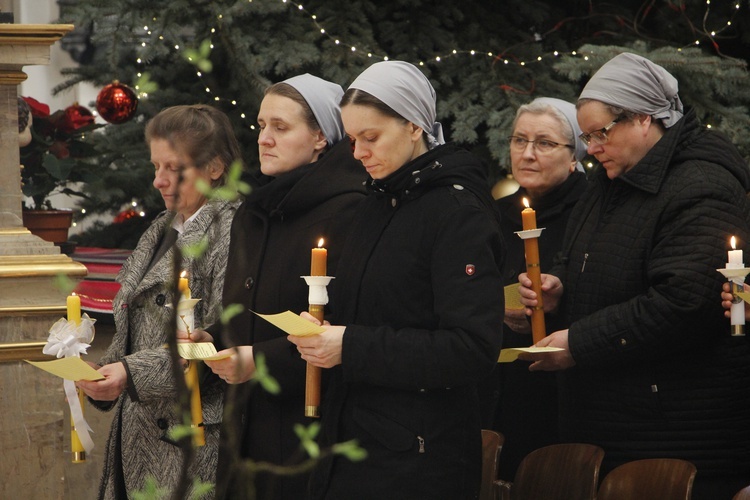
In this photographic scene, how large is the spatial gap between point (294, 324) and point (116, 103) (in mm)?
3586

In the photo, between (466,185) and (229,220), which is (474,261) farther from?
(229,220)

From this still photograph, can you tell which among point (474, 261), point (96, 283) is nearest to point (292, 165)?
point (474, 261)

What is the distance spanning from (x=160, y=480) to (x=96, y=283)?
1.91 meters

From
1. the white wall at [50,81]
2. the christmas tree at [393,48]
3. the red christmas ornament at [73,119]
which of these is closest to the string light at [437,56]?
the christmas tree at [393,48]

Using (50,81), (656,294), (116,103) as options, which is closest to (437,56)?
(116,103)

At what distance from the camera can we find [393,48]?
6.01 m

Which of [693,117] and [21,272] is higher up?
[693,117]

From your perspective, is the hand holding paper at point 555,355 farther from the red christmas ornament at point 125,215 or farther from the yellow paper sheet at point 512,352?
the red christmas ornament at point 125,215

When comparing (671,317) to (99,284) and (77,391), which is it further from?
(99,284)

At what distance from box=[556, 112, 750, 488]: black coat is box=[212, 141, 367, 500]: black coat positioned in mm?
775

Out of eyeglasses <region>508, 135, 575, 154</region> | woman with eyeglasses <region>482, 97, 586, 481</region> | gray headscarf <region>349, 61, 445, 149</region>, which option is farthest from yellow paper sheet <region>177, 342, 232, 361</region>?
eyeglasses <region>508, 135, 575, 154</region>

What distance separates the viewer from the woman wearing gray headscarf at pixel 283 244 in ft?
9.66

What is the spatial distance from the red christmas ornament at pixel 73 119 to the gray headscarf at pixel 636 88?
2857mm

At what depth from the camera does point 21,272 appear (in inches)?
131
